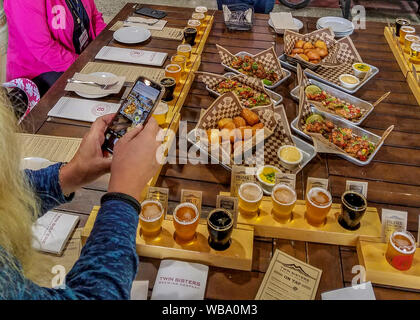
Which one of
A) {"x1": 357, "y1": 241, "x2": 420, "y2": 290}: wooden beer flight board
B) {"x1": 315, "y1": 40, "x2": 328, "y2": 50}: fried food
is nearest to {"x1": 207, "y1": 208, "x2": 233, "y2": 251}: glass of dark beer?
{"x1": 357, "y1": 241, "x2": 420, "y2": 290}: wooden beer flight board

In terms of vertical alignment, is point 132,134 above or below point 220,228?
above

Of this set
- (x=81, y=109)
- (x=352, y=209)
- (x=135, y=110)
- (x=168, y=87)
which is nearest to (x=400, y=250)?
(x=352, y=209)

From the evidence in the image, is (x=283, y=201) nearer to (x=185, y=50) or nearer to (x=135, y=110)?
(x=135, y=110)

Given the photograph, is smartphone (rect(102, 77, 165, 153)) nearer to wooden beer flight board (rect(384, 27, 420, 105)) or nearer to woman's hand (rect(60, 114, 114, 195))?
woman's hand (rect(60, 114, 114, 195))

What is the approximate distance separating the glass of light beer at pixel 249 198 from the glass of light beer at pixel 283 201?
0.07m

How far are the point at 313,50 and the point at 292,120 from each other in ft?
2.77

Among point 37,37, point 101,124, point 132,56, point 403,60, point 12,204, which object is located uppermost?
point 12,204

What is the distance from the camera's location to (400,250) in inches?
55.0

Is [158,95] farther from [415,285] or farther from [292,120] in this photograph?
[415,285]

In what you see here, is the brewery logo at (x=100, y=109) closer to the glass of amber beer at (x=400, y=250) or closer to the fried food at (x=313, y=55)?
the fried food at (x=313, y=55)

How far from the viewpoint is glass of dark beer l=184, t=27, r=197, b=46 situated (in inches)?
111

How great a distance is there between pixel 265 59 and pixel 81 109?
133 centimetres

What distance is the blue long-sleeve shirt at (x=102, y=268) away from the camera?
86cm

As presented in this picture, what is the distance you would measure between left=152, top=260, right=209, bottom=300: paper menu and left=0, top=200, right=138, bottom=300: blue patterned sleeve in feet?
1.03
